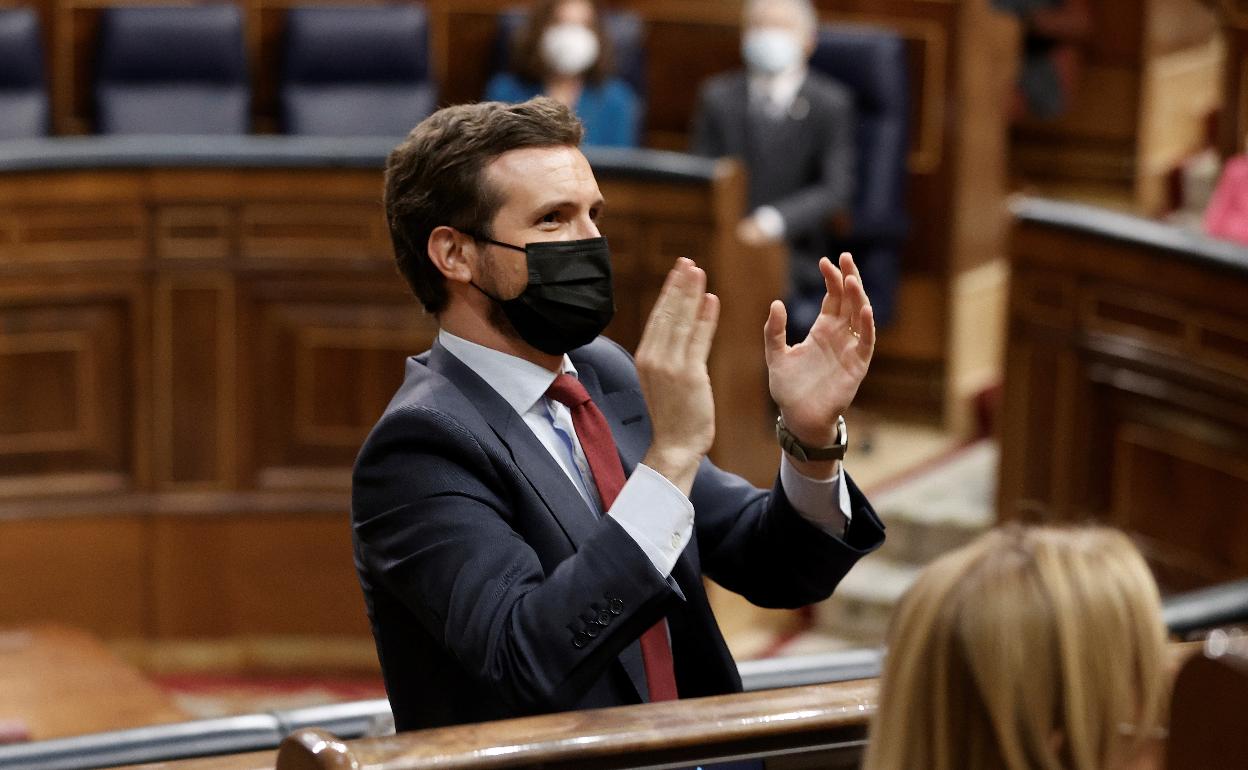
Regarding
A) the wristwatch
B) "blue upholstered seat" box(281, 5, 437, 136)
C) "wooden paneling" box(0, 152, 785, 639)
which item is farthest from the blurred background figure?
the wristwatch

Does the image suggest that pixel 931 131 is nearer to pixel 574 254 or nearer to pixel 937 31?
pixel 937 31

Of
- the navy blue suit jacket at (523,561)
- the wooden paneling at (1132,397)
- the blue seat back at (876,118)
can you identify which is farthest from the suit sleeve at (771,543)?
the blue seat back at (876,118)

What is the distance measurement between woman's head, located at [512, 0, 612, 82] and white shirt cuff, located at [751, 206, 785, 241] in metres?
0.68

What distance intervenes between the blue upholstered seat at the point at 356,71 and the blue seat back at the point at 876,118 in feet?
4.23

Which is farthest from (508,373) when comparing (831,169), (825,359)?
(831,169)

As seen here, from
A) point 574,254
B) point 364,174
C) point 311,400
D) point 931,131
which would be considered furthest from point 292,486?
point 574,254

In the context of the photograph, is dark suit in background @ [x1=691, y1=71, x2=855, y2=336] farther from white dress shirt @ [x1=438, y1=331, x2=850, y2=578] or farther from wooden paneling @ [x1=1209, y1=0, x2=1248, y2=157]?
white dress shirt @ [x1=438, y1=331, x2=850, y2=578]

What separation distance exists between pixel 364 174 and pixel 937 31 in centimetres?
179

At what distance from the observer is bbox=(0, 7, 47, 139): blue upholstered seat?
5398mm

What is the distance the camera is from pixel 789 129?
522cm

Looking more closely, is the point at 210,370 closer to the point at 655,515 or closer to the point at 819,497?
the point at 819,497

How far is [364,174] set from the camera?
4.77 metres

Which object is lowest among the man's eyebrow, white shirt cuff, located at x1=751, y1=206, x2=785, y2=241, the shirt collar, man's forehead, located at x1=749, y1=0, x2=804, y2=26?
white shirt cuff, located at x1=751, y1=206, x2=785, y2=241

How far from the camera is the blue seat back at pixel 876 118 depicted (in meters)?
5.33
